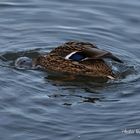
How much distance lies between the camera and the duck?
14.1 m

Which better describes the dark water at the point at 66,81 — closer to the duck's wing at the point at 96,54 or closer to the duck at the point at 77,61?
the duck at the point at 77,61

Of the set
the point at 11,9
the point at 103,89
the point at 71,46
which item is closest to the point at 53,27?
the point at 11,9

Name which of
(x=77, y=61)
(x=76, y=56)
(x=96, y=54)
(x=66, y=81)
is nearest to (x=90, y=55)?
(x=96, y=54)

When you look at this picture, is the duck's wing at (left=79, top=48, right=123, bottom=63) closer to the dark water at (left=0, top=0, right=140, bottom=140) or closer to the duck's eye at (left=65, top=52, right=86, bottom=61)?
the duck's eye at (left=65, top=52, right=86, bottom=61)

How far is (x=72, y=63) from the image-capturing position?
14.5 meters

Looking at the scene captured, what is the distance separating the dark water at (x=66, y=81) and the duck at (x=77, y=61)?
1.00ft

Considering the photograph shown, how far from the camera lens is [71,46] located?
14312 mm

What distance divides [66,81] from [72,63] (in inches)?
22.0

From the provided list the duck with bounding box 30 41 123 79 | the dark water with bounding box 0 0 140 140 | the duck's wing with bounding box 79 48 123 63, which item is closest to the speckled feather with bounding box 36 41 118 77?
the duck with bounding box 30 41 123 79

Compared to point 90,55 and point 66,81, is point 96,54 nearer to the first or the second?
point 90,55

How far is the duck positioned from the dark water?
0.30m

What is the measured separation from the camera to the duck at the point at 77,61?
14.1 metres

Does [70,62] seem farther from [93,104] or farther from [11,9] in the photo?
[11,9]

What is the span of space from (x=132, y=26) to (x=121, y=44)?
135cm
